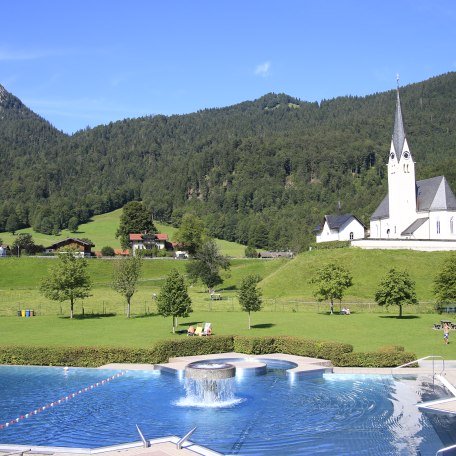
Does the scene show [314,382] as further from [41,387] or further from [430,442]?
[41,387]

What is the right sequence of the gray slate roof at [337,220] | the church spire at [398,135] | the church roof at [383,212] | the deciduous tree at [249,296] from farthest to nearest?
the gray slate roof at [337,220], the church roof at [383,212], the church spire at [398,135], the deciduous tree at [249,296]

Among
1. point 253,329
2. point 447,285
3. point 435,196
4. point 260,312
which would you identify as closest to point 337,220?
point 435,196

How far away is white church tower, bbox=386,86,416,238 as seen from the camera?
284 feet

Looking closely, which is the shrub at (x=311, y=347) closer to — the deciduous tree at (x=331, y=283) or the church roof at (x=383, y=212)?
the deciduous tree at (x=331, y=283)

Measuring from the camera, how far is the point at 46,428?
21188 millimetres

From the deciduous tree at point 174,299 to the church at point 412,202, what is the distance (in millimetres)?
47239

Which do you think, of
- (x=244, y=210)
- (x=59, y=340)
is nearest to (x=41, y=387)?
(x=59, y=340)

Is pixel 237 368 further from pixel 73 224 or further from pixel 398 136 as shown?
pixel 73 224

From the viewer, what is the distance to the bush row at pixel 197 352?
30.6 m

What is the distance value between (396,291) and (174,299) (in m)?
20.3

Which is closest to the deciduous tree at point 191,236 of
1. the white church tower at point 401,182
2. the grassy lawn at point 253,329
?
the white church tower at point 401,182

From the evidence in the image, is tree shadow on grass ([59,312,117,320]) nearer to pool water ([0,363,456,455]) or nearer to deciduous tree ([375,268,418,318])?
pool water ([0,363,456,455])

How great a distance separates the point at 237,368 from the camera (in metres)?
29.8

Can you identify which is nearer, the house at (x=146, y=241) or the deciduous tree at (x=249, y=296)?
the deciduous tree at (x=249, y=296)
